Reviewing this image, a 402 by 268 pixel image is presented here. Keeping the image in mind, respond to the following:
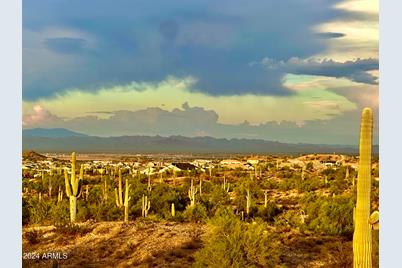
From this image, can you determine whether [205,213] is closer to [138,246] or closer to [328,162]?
[138,246]

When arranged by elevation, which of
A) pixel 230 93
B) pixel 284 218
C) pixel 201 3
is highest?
pixel 201 3

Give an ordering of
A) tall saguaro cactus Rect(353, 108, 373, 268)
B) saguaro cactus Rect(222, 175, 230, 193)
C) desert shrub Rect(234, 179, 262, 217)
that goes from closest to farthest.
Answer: tall saguaro cactus Rect(353, 108, 373, 268), desert shrub Rect(234, 179, 262, 217), saguaro cactus Rect(222, 175, 230, 193)

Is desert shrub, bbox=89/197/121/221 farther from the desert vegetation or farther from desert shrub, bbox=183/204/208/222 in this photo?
desert shrub, bbox=183/204/208/222

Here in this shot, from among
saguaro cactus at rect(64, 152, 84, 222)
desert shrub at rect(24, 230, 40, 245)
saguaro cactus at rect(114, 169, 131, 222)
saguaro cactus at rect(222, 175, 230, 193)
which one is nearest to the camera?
desert shrub at rect(24, 230, 40, 245)

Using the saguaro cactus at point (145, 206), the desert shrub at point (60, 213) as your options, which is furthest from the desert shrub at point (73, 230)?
the saguaro cactus at point (145, 206)

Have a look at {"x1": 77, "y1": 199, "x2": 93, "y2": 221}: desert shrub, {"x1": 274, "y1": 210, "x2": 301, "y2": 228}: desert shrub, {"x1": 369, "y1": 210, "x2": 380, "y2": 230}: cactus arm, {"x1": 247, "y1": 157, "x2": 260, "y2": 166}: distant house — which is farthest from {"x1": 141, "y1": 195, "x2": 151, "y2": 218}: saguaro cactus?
{"x1": 369, "y1": 210, "x2": 380, "y2": 230}: cactus arm

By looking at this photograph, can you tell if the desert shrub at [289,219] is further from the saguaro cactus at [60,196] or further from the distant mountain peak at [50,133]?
the saguaro cactus at [60,196]

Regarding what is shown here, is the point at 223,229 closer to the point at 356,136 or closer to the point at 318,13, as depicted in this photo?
the point at 356,136

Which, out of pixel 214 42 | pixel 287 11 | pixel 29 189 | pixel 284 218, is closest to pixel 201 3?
pixel 214 42
